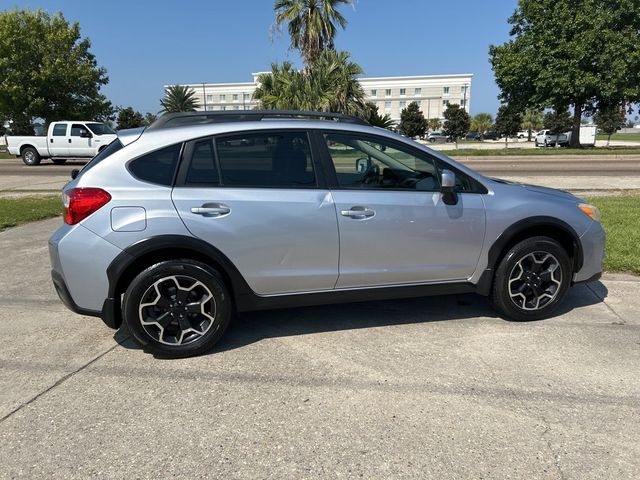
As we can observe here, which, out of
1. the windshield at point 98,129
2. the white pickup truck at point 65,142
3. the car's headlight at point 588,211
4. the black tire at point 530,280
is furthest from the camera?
the windshield at point 98,129

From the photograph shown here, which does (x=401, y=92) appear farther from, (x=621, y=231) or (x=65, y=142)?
(x=621, y=231)

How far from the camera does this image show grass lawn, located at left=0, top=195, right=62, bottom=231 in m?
8.93

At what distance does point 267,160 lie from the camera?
12.2 ft

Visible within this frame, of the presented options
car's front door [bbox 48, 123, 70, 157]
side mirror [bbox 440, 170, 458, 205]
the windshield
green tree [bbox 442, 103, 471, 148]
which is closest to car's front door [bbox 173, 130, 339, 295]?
side mirror [bbox 440, 170, 458, 205]

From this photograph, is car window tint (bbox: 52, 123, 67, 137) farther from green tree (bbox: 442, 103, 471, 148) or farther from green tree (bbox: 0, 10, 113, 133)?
green tree (bbox: 442, 103, 471, 148)

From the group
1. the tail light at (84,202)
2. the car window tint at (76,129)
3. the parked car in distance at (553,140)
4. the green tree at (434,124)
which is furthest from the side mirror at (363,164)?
the green tree at (434,124)

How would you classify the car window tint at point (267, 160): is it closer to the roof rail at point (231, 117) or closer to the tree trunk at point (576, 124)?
A: the roof rail at point (231, 117)

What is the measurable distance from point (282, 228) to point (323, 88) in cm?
2371

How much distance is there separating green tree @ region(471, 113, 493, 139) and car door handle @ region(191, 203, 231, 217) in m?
95.9

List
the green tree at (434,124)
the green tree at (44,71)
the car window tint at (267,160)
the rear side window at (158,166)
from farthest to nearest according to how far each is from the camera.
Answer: the green tree at (434,124), the green tree at (44,71), the car window tint at (267,160), the rear side window at (158,166)

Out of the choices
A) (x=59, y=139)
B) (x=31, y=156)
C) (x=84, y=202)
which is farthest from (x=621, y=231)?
(x=31, y=156)

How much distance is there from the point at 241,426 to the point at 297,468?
49 cm

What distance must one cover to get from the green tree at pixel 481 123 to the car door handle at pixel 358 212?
95376 millimetres

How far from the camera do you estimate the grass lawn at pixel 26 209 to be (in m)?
8.93
